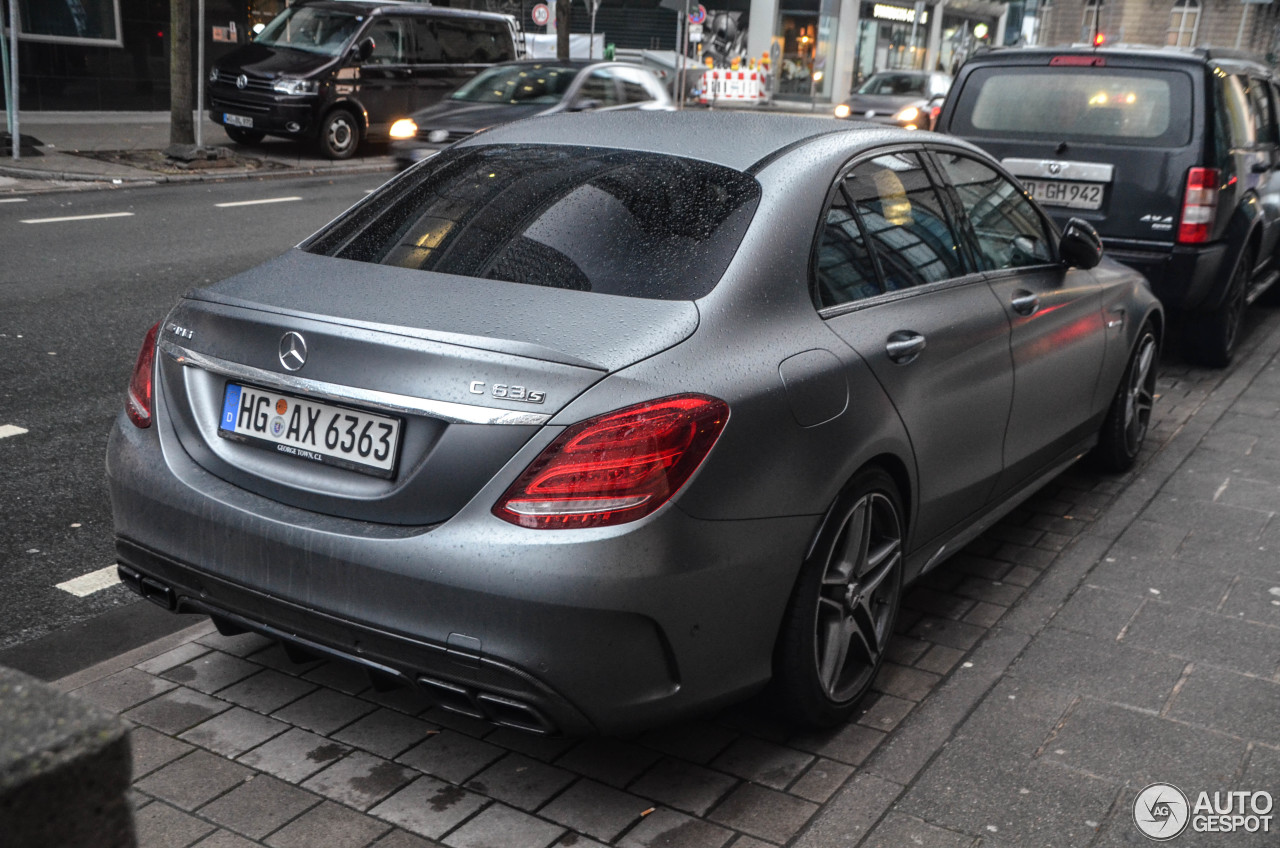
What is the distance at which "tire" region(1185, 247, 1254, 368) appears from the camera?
7.78 m

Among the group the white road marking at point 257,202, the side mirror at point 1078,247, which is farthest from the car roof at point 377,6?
the side mirror at point 1078,247

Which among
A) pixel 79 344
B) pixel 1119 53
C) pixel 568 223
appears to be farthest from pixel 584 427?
pixel 1119 53

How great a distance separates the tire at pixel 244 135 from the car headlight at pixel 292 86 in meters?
0.85

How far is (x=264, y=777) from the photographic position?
2.99 m

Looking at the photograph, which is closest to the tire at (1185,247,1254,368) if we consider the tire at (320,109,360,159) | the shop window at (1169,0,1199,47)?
the tire at (320,109,360,159)

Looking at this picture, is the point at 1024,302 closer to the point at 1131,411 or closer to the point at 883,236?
the point at 883,236

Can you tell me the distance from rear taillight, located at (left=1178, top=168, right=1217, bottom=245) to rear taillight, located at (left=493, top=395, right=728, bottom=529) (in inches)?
218

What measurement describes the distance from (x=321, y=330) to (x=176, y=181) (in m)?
13.6

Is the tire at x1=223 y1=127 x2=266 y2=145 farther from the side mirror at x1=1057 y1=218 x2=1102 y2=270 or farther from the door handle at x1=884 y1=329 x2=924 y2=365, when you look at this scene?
the door handle at x1=884 y1=329 x2=924 y2=365

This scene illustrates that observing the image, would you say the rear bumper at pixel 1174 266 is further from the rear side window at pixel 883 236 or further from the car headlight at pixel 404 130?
the car headlight at pixel 404 130

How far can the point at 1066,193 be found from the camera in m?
7.43

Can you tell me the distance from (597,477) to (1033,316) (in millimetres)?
2305

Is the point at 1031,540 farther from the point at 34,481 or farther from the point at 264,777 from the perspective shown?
the point at 34,481

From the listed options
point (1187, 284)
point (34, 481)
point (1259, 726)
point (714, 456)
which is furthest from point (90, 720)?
point (1187, 284)
